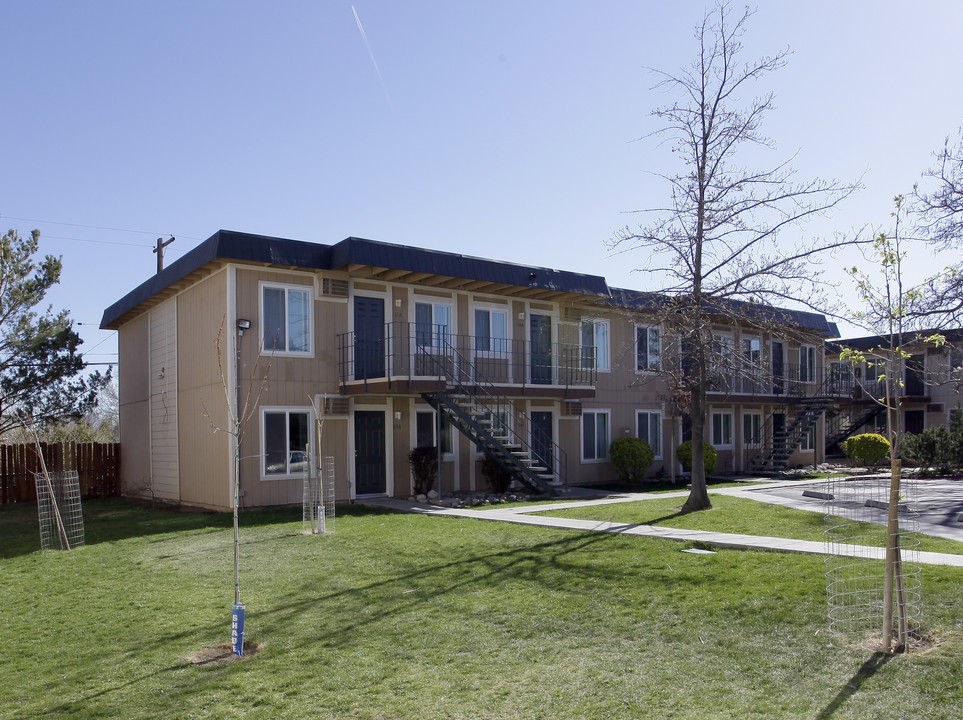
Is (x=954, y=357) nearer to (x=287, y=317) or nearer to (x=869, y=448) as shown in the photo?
(x=869, y=448)

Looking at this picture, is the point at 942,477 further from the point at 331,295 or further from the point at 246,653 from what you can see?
the point at 246,653

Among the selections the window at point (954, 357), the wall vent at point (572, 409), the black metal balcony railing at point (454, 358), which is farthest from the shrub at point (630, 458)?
the window at point (954, 357)

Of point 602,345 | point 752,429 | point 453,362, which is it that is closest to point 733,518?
point 453,362

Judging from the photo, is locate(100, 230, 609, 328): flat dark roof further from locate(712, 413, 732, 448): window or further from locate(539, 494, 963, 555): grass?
locate(712, 413, 732, 448): window

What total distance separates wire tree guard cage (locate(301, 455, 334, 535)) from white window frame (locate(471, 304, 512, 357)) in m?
5.07

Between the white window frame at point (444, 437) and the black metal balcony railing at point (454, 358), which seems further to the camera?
the white window frame at point (444, 437)

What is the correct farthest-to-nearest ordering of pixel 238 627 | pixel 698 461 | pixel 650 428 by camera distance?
pixel 650 428 → pixel 698 461 → pixel 238 627

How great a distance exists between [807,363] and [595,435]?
12.4 metres

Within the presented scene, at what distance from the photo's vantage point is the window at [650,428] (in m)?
23.0

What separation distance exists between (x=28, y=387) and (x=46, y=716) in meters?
18.1

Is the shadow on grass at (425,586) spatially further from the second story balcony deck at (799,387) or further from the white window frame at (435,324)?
the second story balcony deck at (799,387)

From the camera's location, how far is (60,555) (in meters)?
10.7

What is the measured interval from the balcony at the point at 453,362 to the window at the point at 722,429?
6.69 m

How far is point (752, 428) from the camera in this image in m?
27.1
